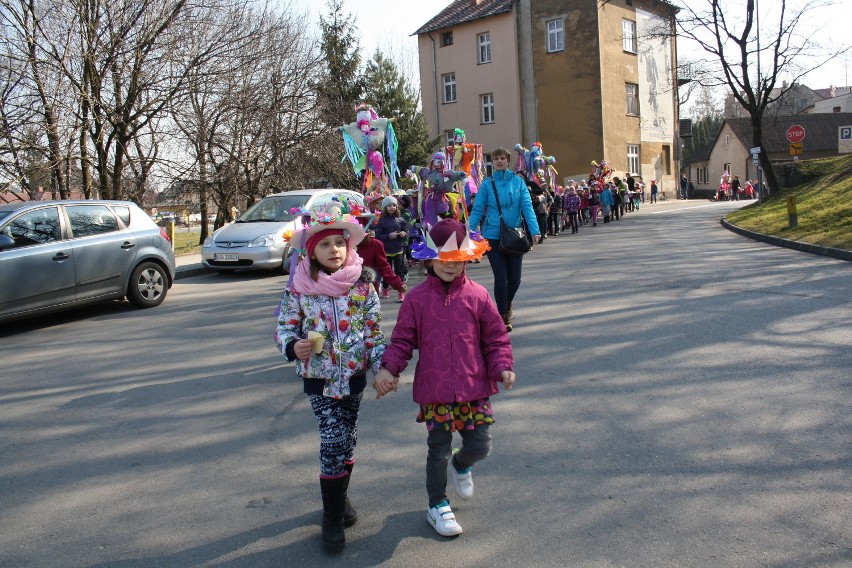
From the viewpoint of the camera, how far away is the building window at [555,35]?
37.2m

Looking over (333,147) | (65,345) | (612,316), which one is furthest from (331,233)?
(333,147)

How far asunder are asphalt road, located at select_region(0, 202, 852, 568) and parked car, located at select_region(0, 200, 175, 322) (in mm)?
794

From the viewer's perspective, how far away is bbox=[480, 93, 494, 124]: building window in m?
39.7

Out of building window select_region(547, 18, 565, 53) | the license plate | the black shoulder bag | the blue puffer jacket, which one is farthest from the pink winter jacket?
building window select_region(547, 18, 565, 53)

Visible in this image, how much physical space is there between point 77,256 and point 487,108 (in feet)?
108

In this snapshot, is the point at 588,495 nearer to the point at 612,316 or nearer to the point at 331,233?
the point at 331,233

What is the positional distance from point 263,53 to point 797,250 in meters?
15.0

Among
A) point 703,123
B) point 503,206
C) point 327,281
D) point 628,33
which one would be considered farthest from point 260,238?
point 703,123

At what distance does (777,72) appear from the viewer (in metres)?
25.5

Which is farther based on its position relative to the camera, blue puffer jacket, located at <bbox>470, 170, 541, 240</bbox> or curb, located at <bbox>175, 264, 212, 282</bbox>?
curb, located at <bbox>175, 264, 212, 282</bbox>

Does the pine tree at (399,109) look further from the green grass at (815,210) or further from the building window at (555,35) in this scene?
the green grass at (815,210)

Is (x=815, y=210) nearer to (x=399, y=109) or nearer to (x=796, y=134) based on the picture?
(x=796, y=134)

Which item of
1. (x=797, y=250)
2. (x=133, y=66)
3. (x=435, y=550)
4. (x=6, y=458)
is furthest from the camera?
(x=133, y=66)

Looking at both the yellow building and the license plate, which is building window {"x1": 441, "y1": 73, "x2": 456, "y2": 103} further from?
the license plate
